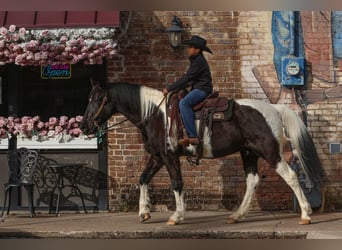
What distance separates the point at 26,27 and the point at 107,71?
156 cm

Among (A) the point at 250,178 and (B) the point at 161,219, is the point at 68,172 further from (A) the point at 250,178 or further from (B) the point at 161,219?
(A) the point at 250,178

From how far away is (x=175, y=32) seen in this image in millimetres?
11047

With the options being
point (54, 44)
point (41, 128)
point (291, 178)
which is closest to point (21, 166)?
point (41, 128)

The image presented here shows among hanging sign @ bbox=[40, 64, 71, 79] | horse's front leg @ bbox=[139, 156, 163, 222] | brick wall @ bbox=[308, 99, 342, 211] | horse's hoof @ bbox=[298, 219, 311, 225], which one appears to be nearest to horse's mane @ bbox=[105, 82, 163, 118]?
horse's front leg @ bbox=[139, 156, 163, 222]

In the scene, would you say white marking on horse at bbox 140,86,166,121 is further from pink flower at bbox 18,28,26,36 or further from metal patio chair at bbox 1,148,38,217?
metal patio chair at bbox 1,148,38,217

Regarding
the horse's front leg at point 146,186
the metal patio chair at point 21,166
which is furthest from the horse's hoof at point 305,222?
the metal patio chair at point 21,166

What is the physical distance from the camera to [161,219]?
34.1 ft

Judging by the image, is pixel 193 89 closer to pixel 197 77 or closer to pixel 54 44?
pixel 197 77

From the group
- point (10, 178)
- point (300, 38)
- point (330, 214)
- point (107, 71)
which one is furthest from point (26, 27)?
point (330, 214)

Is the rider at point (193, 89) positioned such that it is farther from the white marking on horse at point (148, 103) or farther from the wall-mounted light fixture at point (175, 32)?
the wall-mounted light fixture at point (175, 32)

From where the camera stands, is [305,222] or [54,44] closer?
[305,222]

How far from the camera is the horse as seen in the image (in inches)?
384

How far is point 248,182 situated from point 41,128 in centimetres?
357

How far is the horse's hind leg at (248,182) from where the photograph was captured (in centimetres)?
1004
